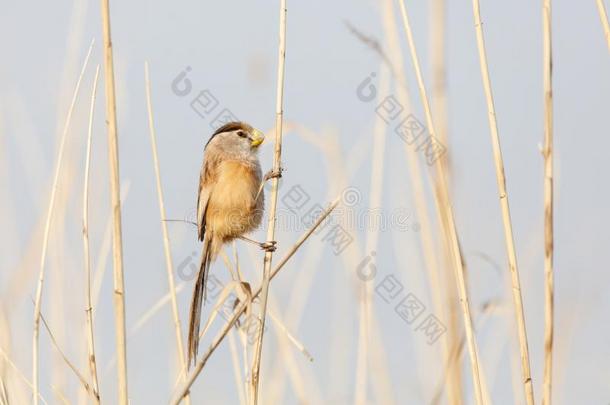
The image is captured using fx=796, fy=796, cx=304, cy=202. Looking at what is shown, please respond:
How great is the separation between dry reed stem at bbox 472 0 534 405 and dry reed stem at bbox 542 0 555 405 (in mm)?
53

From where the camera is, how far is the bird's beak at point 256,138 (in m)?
3.16

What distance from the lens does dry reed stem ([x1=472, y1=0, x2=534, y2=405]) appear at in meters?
1.97

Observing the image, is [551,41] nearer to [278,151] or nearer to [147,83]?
[278,151]

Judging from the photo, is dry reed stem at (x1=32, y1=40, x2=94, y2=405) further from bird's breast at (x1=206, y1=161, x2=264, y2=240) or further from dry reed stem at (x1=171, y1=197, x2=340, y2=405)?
bird's breast at (x1=206, y1=161, x2=264, y2=240)

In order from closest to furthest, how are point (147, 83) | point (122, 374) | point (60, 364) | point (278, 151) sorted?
1. point (122, 374)
2. point (278, 151)
3. point (147, 83)
4. point (60, 364)

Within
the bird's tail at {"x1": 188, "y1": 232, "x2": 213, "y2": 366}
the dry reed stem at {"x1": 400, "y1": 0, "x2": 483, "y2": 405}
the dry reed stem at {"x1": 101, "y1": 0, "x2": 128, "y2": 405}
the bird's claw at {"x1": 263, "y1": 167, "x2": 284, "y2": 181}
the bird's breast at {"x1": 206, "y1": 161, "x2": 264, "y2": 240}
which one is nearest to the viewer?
the dry reed stem at {"x1": 101, "y1": 0, "x2": 128, "y2": 405}

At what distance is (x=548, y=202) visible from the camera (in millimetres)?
1970

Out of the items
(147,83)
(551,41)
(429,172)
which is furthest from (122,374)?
(551,41)

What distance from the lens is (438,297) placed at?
7.89 ft

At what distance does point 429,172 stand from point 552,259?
57 cm

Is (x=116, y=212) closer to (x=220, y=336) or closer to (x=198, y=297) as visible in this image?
(x=220, y=336)

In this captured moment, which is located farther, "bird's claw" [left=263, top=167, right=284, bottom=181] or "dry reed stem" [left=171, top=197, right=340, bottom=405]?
"bird's claw" [left=263, top=167, right=284, bottom=181]

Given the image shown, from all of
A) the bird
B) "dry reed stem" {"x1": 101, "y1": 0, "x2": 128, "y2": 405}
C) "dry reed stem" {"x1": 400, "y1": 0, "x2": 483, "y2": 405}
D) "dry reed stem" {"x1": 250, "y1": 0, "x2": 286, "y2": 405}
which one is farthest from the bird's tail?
"dry reed stem" {"x1": 400, "y1": 0, "x2": 483, "y2": 405}

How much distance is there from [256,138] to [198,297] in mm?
780
